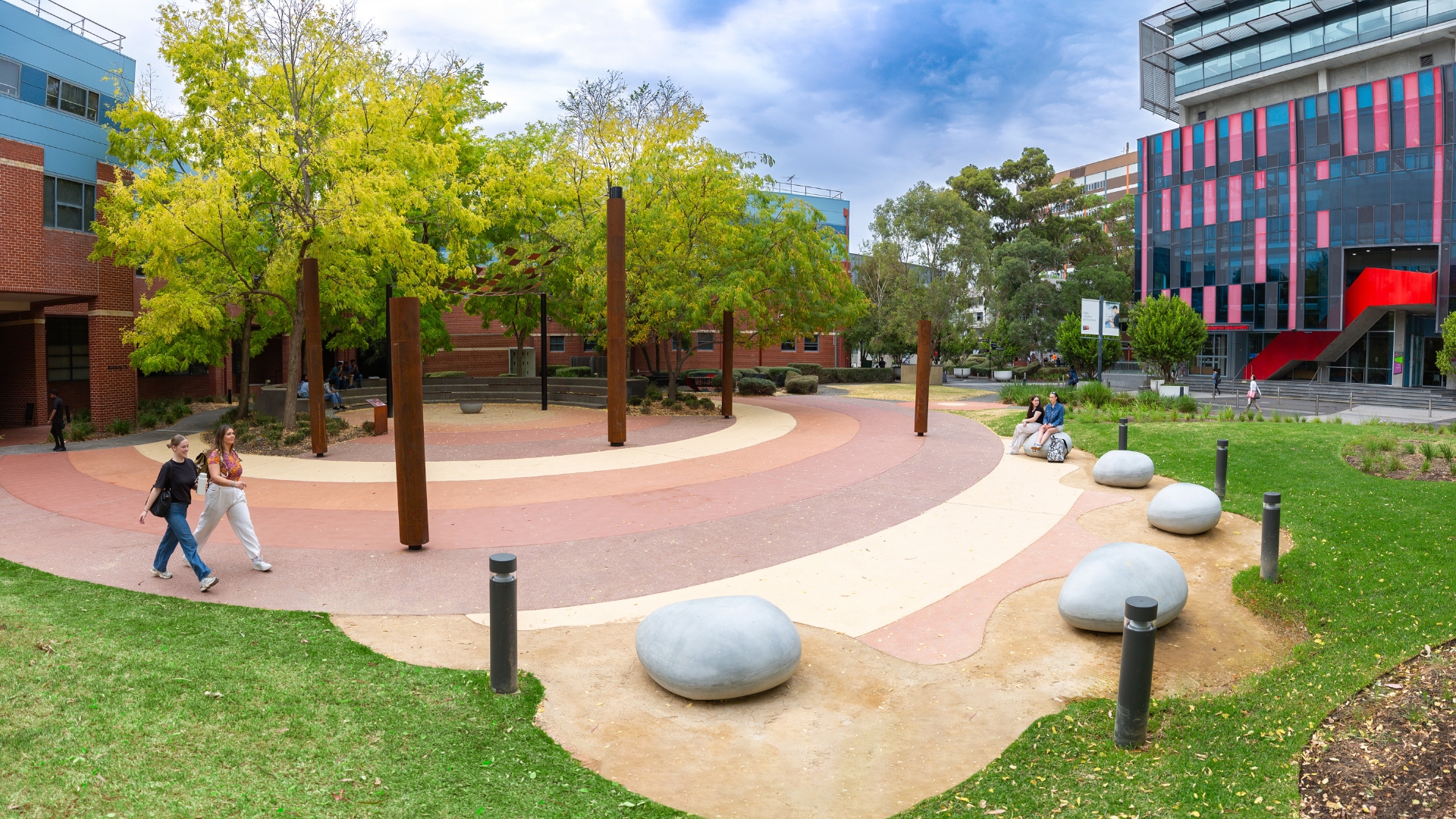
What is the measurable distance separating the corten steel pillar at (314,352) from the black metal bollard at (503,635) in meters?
14.3

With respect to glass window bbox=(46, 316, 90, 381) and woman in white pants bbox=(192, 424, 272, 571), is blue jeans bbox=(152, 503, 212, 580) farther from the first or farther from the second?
glass window bbox=(46, 316, 90, 381)

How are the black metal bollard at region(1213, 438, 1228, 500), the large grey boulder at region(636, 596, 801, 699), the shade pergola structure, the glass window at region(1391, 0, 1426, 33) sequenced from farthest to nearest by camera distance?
the glass window at region(1391, 0, 1426, 33) → the shade pergola structure → the black metal bollard at region(1213, 438, 1228, 500) → the large grey boulder at region(636, 596, 801, 699)

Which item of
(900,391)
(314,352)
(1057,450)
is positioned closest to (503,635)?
(1057,450)

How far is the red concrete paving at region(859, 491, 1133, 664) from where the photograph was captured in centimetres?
722

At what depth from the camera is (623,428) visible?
64.8 ft

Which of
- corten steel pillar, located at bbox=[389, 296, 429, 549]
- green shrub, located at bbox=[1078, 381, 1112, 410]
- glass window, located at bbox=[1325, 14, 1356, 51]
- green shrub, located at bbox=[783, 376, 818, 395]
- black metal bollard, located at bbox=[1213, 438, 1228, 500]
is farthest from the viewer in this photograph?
glass window, located at bbox=[1325, 14, 1356, 51]

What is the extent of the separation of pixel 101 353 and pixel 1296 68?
65.6m

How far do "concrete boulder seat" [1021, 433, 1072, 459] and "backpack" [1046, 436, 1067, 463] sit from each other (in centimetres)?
5

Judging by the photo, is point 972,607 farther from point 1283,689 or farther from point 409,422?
point 409,422

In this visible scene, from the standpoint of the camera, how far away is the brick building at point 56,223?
22141 millimetres

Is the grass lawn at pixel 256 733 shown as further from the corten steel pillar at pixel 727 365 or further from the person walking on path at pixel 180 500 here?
the corten steel pillar at pixel 727 365

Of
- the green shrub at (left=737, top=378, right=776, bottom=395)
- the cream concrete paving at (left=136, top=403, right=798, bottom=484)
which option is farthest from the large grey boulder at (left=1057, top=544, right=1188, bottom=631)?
the green shrub at (left=737, top=378, right=776, bottom=395)

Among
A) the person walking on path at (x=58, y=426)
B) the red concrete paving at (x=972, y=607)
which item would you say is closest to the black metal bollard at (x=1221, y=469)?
the red concrete paving at (x=972, y=607)

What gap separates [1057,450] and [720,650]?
500 inches
